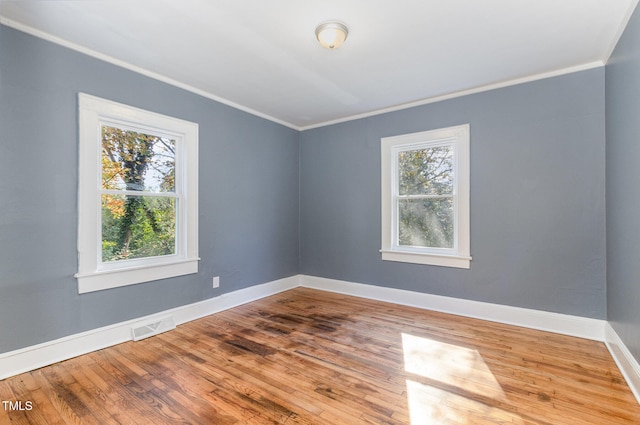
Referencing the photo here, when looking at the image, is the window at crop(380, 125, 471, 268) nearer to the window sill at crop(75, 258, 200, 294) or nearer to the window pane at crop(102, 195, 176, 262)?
the window sill at crop(75, 258, 200, 294)

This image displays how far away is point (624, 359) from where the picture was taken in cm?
224

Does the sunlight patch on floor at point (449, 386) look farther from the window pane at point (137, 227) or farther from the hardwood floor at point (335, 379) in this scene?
the window pane at point (137, 227)

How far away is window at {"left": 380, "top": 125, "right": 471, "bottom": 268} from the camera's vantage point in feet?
11.6

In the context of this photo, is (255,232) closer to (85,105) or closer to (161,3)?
(85,105)

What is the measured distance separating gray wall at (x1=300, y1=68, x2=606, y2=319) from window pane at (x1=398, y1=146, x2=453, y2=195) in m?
0.29

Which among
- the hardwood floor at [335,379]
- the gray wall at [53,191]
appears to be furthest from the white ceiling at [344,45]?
the hardwood floor at [335,379]

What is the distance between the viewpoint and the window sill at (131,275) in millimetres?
2592

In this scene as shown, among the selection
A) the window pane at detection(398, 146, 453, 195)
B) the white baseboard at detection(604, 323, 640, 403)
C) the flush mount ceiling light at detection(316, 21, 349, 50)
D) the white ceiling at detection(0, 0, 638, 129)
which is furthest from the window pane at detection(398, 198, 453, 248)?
the flush mount ceiling light at detection(316, 21, 349, 50)

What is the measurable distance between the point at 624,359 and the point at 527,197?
5.13ft

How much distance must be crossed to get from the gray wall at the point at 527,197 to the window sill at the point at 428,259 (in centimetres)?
7

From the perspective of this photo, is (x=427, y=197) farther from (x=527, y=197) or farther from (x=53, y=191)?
(x=53, y=191)

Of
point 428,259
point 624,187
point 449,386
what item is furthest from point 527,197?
point 449,386

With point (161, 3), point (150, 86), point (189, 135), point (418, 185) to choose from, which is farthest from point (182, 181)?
point (418, 185)

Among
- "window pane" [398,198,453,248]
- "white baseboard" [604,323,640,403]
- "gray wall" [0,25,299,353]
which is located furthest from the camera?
"window pane" [398,198,453,248]
